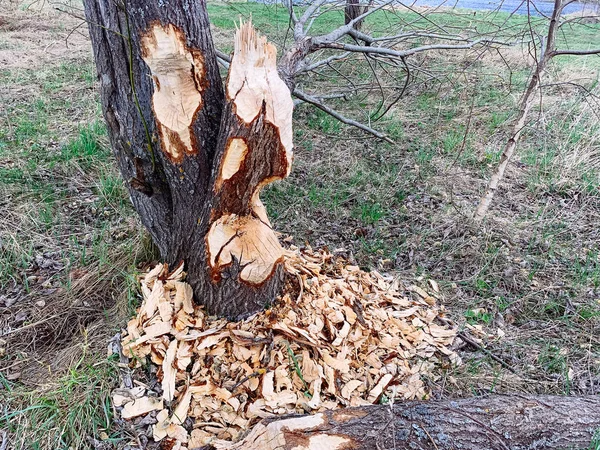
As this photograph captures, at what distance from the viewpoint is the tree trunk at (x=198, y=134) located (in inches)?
61.8

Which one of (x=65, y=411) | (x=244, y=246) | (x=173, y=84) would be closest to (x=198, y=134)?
(x=173, y=84)

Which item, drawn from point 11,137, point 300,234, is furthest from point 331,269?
point 11,137

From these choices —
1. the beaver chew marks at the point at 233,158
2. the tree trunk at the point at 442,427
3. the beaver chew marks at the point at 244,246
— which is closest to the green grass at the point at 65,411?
the tree trunk at the point at 442,427

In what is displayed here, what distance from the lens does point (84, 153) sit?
11.8 feet

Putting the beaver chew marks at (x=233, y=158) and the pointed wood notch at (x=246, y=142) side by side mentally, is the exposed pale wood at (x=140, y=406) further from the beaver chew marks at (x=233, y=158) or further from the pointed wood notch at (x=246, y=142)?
the beaver chew marks at (x=233, y=158)

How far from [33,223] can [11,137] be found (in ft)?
5.20

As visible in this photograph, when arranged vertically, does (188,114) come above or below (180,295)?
above

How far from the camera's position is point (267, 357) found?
1857 millimetres

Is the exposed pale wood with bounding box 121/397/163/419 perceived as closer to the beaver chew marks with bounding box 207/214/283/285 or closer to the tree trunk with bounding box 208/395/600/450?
the tree trunk with bounding box 208/395/600/450

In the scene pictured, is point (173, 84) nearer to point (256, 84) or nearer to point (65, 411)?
point (256, 84)

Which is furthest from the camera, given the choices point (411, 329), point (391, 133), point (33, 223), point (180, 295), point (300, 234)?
point (391, 133)

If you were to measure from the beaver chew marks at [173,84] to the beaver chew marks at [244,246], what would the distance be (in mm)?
362

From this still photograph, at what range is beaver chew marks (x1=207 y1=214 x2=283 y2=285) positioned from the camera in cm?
184

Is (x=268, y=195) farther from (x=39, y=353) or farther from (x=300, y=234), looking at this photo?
(x=39, y=353)
